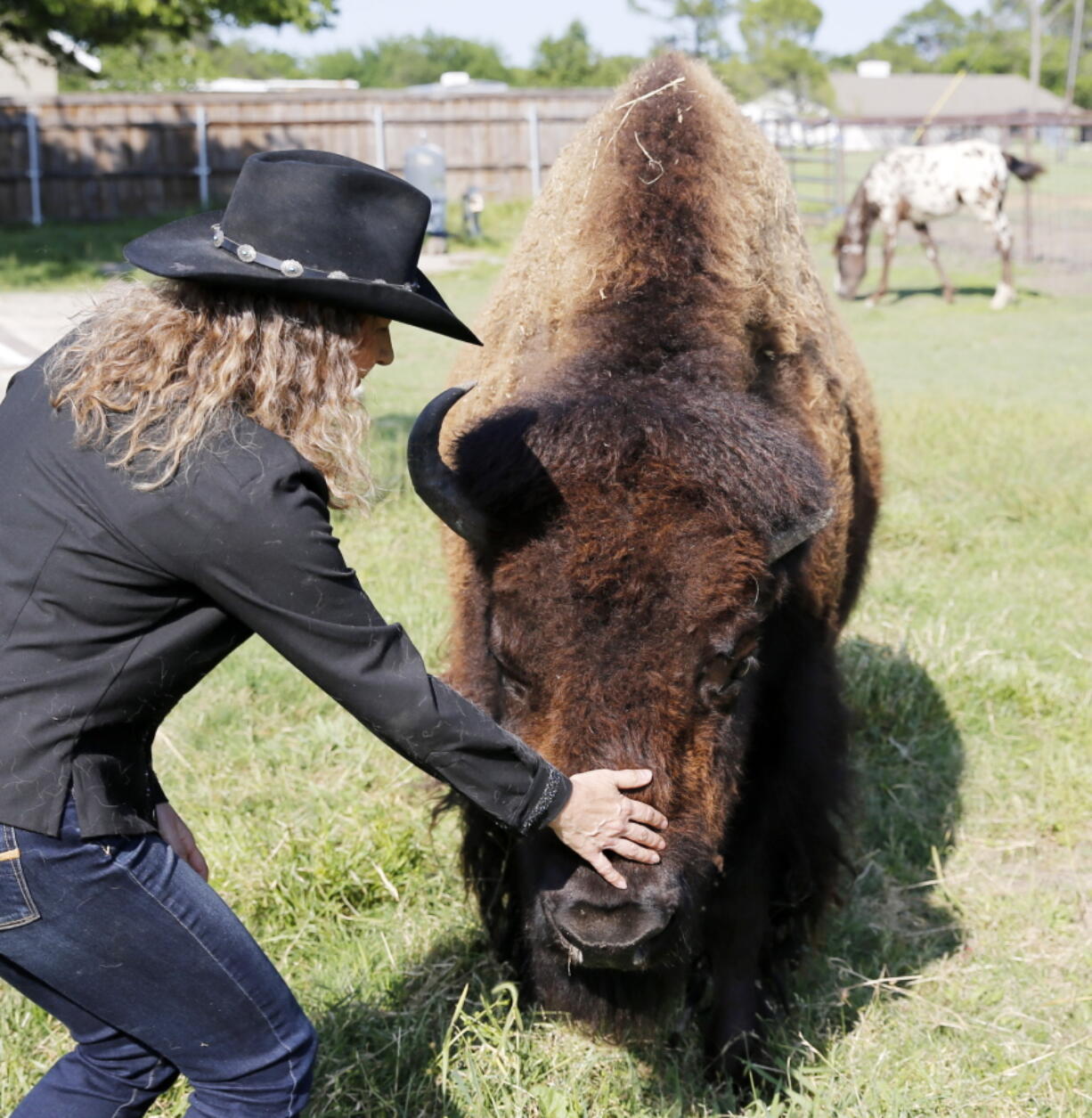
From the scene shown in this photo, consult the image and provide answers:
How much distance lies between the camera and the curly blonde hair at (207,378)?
228 centimetres

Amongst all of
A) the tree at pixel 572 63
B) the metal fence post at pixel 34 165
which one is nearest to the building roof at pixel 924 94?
the tree at pixel 572 63

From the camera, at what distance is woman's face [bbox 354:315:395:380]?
2.52 m

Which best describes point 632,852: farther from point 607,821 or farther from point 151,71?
point 151,71

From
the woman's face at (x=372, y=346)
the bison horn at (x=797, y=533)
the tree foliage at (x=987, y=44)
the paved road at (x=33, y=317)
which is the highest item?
the tree foliage at (x=987, y=44)

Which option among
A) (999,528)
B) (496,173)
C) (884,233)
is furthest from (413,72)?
(999,528)

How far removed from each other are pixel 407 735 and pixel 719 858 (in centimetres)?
121

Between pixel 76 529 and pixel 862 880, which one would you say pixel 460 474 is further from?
pixel 862 880

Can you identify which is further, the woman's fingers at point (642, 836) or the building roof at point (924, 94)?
the building roof at point (924, 94)

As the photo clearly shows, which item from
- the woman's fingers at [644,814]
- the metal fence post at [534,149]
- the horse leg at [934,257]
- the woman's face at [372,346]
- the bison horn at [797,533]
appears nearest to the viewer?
the woman's face at [372,346]

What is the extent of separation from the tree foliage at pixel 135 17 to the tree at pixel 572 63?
48311mm

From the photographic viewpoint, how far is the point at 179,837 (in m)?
3.05

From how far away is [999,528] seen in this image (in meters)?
8.24

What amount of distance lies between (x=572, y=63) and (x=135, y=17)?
58237mm

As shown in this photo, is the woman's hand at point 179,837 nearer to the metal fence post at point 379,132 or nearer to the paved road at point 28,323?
the paved road at point 28,323
